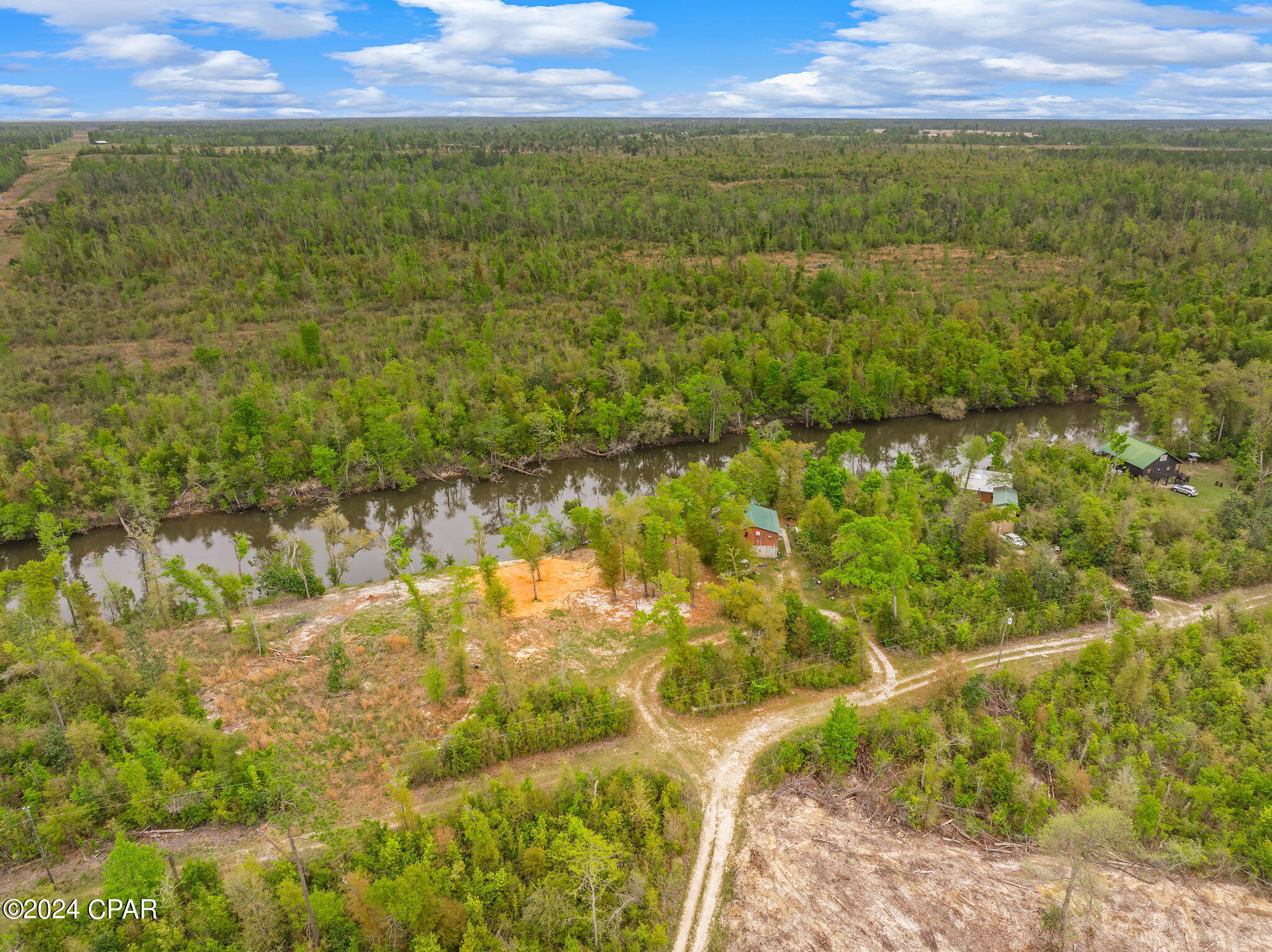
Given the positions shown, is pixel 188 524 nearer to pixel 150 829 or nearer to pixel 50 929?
pixel 150 829

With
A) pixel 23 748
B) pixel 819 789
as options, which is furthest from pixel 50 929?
pixel 819 789

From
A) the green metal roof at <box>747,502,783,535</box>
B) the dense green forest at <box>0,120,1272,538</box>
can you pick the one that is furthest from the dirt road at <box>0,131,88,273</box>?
the green metal roof at <box>747,502,783,535</box>

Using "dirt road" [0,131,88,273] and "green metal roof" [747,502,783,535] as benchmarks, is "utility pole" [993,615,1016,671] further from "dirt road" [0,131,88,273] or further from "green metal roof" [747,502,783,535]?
"dirt road" [0,131,88,273]

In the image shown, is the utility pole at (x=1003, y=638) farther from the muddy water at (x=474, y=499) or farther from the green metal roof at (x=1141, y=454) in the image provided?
the muddy water at (x=474, y=499)

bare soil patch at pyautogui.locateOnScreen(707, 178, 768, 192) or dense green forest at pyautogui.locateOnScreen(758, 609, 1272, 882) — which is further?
bare soil patch at pyautogui.locateOnScreen(707, 178, 768, 192)

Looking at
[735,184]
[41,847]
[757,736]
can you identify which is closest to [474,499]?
[757,736]

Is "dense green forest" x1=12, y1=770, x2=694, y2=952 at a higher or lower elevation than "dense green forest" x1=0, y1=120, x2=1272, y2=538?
lower

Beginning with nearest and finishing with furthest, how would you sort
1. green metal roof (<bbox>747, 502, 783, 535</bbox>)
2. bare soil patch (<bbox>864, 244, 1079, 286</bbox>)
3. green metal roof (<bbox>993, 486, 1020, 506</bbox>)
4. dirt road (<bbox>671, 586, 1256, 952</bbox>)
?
dirt road (<bbox>671, 586, 1256, 952</bbox>)
green metal roof (<bbox>747, 502, 783, 535</bbox>)
green metal roof (<bbox>993, 486, 1020, 506</bbox>)
bare soil patch (<bbox>864, 244, 1079, 286</bbox>)
